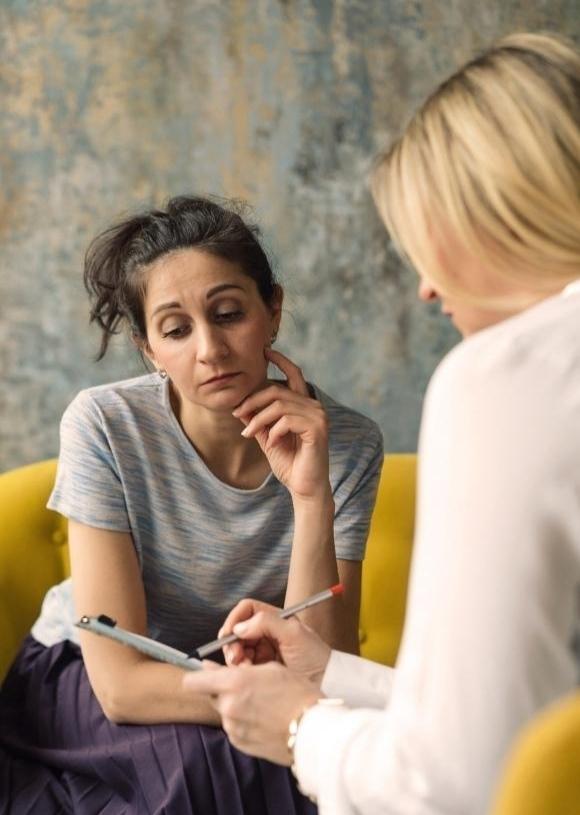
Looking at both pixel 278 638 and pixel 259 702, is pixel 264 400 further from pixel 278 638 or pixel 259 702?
pixel 259 702

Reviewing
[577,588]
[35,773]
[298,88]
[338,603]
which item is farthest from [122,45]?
[577,588]

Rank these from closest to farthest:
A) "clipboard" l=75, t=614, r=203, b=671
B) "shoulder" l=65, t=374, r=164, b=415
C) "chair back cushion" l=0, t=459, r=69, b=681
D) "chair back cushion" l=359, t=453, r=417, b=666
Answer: "clipboard" l=75, t=614, r=203, b=671 → "shoulder" l=65, t=374, r=164, b=415 → "chair back cushion" l=0, t=459, r=69, b=681 → "chair back cushion" l=359, t=453, r=417, b=666

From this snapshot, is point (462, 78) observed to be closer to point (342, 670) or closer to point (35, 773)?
point (342, 670)

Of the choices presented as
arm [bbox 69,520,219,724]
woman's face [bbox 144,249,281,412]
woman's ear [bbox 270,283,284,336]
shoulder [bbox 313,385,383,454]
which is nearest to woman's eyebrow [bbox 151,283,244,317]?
woman's face [bbox 144,249,281,412]

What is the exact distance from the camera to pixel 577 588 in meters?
0.86

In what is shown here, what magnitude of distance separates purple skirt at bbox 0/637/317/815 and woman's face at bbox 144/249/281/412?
47cm

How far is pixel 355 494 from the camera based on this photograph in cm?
185

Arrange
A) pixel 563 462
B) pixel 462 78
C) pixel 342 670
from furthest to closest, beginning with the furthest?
pixel 342 670, pixel 462 78, pixel 563 462

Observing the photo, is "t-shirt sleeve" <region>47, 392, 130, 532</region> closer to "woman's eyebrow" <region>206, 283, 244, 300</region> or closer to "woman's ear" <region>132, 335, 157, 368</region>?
"woman's ear" <region>132, 335, 157, 368</region>

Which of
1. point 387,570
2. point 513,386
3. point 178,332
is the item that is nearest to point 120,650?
point 178,332

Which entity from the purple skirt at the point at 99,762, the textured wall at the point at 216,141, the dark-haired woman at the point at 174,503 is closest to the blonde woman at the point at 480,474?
the purple skirt at the point at 99,762

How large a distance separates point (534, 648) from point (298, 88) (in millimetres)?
1915

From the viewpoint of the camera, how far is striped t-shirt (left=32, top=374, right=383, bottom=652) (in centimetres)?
175

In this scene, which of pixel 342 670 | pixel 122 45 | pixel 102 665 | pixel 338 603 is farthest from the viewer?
pixel 122 45
